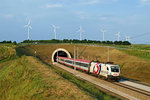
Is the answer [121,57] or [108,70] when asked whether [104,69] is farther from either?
[121,57]

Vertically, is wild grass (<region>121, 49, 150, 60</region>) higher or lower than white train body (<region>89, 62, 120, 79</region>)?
higher

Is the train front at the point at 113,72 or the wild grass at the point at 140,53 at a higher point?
the wild grass at the point at 140,53

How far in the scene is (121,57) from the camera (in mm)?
57594

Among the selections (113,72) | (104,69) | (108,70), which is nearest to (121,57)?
(104,69)

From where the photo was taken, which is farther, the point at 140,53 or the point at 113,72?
the point at 140,53

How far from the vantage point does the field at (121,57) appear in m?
40.3

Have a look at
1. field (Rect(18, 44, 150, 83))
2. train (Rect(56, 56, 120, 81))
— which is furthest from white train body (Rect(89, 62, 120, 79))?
field (Rect(18, 44, 150, 83))

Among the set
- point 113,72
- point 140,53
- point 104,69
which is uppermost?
point 140,53

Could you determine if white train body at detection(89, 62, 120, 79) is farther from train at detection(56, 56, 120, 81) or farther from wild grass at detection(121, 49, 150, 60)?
wild grass at detection(121, 49, 150, 60)

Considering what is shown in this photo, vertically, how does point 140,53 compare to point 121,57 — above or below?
above

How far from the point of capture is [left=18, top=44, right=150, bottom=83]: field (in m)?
40.3

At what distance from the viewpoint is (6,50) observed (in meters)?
65.2

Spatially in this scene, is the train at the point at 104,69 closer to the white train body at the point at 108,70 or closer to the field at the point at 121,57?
the white train body at the point at 108,70

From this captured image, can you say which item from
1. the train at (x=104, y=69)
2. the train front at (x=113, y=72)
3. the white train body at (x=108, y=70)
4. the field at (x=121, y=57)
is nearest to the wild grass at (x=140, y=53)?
the field at (x=121, y=57)
